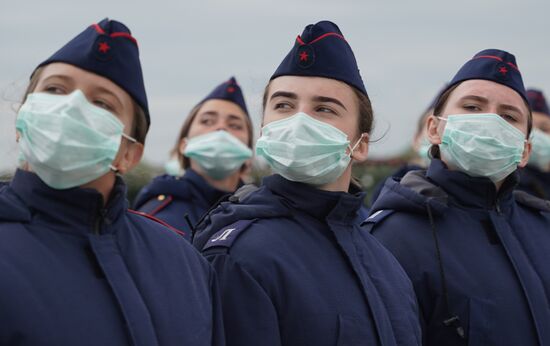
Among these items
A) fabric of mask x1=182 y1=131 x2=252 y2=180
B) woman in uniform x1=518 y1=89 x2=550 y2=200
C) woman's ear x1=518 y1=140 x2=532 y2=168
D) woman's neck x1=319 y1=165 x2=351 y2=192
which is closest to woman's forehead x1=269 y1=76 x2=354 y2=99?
woman's neck x1=319 y1=165 x2=351 y2=192

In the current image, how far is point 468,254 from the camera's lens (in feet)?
15.5

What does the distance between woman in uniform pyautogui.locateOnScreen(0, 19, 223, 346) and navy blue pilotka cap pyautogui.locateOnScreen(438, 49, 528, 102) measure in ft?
7.54

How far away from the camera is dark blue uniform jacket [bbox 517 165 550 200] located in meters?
9.87

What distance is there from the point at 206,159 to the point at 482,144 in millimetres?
3181

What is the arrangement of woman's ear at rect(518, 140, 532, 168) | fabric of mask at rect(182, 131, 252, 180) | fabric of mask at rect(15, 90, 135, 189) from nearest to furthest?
1. fabric of mask at rect(15, 90, 135, 189)
2. woman's ear at rect(518, 140, 532, 168)
3. fabric of mask at rect(182, 131, 252, 180)

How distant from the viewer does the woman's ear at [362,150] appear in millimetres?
4305

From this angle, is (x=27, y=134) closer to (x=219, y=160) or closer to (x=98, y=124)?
(x=98, y=124)

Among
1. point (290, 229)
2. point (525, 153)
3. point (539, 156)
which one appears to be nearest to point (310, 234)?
point (290, 229)

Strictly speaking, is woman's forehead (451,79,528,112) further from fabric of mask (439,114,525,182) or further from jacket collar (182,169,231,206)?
jacket collar (182,169,231,206)

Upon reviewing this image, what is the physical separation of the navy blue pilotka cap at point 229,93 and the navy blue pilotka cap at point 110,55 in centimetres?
428

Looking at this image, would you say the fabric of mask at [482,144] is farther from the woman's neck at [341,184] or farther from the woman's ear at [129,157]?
the woman's ear at [129,157]

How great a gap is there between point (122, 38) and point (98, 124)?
0.43 m

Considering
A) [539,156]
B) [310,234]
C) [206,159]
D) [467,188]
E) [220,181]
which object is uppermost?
[310,234]

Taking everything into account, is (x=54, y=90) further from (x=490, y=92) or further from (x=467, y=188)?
(x=490, y=92)
